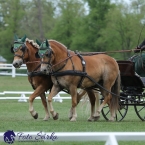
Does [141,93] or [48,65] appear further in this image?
[141,93]

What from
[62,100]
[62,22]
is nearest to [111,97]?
[62,100]

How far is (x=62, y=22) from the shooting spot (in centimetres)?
4353

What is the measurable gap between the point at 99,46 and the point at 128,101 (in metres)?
27.9

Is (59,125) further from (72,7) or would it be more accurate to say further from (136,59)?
(72,7)

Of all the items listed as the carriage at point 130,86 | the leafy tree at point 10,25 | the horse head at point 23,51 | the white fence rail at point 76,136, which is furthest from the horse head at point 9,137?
the leafy tree at point 10,25

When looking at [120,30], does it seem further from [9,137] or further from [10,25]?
[9,137]

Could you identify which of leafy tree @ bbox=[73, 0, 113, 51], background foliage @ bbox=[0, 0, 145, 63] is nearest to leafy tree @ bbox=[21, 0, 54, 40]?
background foliage @ bbox=[0, 0, 145, 63]

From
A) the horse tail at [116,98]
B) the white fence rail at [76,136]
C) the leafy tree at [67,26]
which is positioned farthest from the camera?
the leafy tree at [67,26]

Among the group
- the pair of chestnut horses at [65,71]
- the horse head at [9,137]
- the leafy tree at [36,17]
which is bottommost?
the leafy tree at [36,17]

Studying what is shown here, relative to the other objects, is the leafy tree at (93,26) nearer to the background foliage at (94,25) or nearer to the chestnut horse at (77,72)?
the background foliage at (94,25)

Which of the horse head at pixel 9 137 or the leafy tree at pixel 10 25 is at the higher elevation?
the horse head at pixel 9 137

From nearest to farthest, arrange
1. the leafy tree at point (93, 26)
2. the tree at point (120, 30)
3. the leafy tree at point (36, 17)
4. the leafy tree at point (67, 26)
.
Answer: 1. the tree at point (120, 30)
2. the leafy tree at point (93, 26)
3. the leafy tree at point (67, 26)
4. the leafy tree at point (36, 17)

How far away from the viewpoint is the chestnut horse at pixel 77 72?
1212 centimetres

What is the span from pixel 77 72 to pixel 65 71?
29 cm
